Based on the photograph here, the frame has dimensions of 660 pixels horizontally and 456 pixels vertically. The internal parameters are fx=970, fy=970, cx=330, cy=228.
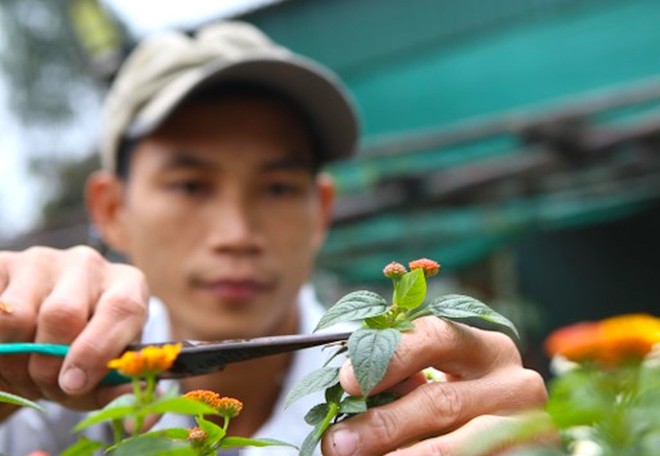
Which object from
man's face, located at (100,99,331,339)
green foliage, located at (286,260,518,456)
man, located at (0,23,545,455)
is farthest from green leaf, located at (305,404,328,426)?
man's face, located at (100,99,331,339)

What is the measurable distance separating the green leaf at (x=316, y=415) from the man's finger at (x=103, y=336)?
278 millimetres

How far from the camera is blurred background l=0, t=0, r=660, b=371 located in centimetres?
330

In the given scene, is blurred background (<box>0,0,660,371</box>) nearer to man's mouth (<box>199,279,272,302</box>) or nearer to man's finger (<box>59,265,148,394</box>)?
man's mouth (<box>199,279,272,302</box>)

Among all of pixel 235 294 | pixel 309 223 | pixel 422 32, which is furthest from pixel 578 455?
pixel 422 32

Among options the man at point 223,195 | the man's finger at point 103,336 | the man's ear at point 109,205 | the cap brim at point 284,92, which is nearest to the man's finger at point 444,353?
the man's finger at point 103,336

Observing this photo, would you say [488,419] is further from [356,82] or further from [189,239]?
[356,82]

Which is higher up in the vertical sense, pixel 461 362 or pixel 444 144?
pixel 461 362

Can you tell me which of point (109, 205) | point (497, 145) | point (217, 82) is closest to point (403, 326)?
point (217, 82)

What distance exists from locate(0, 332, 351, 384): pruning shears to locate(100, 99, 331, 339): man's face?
830 millimetres

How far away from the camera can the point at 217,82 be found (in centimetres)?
181

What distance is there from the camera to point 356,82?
12.4 ft

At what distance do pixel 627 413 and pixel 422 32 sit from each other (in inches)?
132

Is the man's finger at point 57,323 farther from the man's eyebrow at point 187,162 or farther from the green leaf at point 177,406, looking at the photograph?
the man's eyebrow at point 187,162

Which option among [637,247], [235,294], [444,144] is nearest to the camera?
[235,294]
